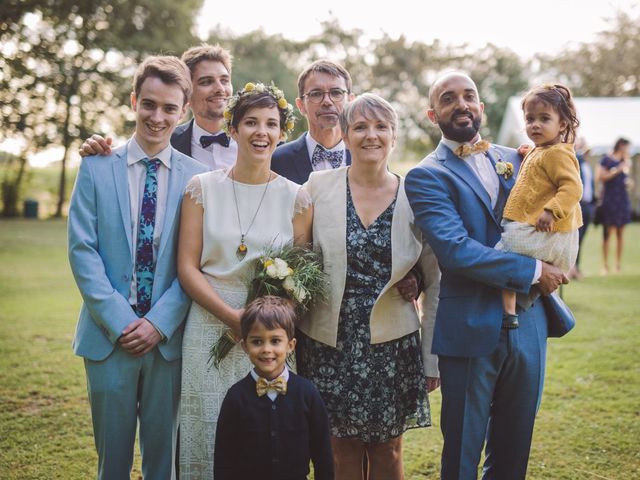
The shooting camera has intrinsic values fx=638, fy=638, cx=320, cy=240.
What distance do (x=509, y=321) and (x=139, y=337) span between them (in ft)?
6.28

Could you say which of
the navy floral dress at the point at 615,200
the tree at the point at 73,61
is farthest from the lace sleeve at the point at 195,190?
the tree at the point at 73,61

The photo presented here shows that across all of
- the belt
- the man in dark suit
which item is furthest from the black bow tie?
the belt

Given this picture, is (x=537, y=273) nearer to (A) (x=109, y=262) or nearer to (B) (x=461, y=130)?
(B) (x=461, y=130)

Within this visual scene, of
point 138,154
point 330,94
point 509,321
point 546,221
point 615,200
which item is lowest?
point 509,321

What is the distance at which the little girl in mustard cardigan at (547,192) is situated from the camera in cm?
317

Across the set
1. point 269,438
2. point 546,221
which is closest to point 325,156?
point 546,221

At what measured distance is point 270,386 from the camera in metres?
3.03

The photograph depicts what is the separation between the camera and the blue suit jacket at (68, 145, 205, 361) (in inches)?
131

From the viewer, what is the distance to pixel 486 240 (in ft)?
11.1

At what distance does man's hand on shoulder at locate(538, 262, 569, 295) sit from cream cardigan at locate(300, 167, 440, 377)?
2.10 ft

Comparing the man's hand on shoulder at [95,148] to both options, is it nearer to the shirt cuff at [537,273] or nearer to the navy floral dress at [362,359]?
the navy floral dress at [362,359]

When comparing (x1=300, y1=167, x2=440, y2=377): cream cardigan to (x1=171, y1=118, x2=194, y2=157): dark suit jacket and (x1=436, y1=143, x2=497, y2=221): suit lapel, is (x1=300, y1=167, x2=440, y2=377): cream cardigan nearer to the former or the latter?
(x1=436, y1=143, x2=497, y2=221): suit lapel

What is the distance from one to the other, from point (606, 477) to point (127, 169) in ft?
12.8

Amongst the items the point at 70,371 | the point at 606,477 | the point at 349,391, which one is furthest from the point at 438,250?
the point at 70,371
